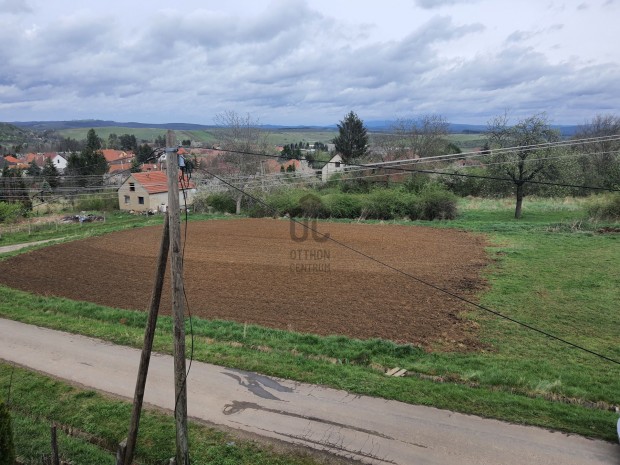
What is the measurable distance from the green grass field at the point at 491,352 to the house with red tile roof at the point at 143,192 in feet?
101

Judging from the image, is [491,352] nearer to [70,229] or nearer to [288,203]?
[288,203]

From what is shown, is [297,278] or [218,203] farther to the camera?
[218,203]

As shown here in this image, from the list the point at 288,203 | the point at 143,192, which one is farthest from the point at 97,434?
the point at 143,192

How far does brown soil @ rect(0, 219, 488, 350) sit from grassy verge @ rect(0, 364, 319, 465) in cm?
498

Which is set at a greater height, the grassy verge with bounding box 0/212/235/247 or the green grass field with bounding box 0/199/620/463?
the green grass field with bounding box 0/199/620/463

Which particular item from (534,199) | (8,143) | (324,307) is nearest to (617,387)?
(324,307)

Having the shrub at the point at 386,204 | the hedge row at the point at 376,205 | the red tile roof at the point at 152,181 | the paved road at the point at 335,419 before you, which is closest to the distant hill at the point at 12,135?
the red tile roof at the point at 152,181

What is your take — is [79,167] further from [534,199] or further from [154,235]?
[534,199]

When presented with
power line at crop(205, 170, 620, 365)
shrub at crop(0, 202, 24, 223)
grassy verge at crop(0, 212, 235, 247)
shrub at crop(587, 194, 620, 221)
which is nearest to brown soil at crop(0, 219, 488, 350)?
power line at crop(205, 170, 620, 365)

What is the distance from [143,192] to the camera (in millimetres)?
46125

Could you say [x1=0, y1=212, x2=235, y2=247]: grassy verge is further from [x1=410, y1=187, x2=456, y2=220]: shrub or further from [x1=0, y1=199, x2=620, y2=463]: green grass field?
[x1=410, y1=187, x2=456, y2=220]: shrub

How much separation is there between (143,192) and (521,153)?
36209 millimetres

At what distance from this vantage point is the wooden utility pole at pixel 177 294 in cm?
571

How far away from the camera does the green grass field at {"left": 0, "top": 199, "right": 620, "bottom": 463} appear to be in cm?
776
